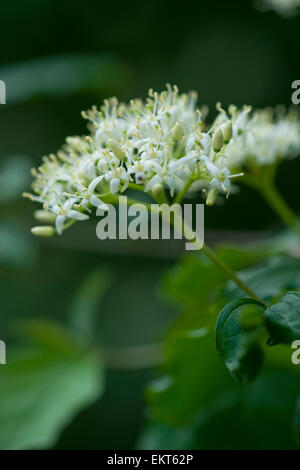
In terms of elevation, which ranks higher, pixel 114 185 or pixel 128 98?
pixel 128 98

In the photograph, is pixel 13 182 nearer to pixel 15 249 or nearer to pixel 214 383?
pixel 15 249

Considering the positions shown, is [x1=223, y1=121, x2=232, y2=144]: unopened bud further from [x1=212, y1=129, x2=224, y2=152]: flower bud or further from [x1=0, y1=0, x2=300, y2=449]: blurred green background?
[x1=0, y1=0, x2=300, y2=449]: blurred green background

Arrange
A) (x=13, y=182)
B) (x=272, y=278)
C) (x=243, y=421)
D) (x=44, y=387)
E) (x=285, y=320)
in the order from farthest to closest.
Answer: (x=13, y=182)
(x=44, y=387)
(x=243, y=421)
(x=272, y=278)
(x=285, y=320)

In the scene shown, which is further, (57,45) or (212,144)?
(57,45)

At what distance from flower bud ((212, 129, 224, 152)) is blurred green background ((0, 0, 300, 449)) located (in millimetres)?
1911

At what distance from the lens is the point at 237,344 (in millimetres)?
869

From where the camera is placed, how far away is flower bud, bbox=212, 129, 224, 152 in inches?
37.8

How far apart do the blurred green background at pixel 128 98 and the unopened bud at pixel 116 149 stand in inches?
74.2

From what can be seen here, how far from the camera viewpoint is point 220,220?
11.0ft

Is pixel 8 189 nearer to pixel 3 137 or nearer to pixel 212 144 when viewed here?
pixel 212 144

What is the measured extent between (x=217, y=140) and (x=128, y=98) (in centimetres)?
233

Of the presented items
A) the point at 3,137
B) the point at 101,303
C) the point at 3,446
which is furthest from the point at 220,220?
the point at 3,446

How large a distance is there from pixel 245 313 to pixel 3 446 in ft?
2.44

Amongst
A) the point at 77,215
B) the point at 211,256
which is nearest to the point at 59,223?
the point at 77,215
